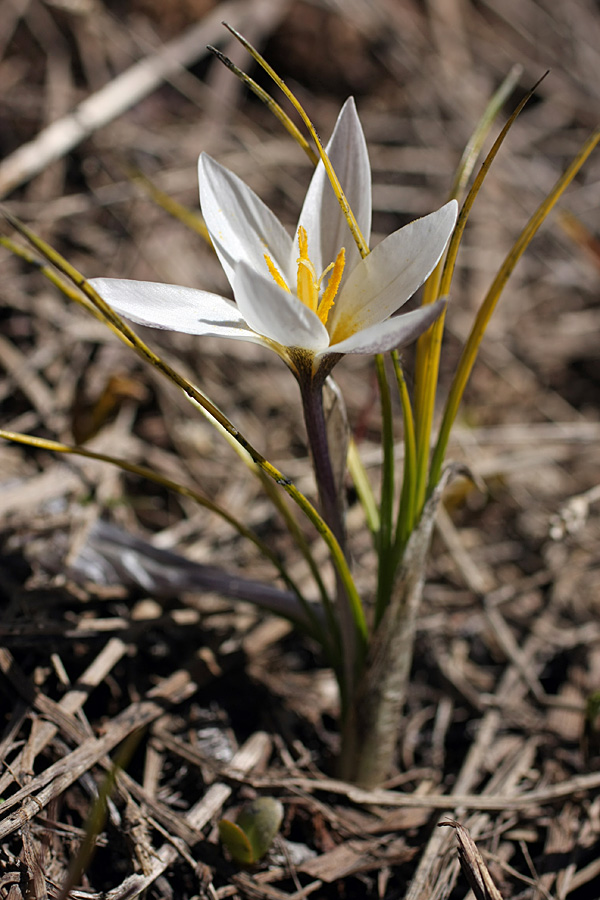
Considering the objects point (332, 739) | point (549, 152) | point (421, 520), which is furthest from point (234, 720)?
point (549, 152)

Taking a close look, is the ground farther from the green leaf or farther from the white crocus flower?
the white crocus flower

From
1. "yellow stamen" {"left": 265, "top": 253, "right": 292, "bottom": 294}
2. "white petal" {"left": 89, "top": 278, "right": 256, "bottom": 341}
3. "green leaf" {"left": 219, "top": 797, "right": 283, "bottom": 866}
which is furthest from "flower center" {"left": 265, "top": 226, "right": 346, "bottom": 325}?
"green leaf" {"left": 219, "top": 797, "right": 283, "bottom": 866}

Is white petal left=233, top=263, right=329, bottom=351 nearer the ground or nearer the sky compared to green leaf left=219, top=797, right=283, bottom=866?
nearer the sky

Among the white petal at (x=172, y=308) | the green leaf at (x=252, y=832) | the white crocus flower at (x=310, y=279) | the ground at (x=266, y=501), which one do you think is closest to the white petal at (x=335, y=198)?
the white crocus flower at (x=310, y=279)

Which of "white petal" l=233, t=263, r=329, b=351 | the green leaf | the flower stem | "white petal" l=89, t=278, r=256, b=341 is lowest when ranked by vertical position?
the green leaf

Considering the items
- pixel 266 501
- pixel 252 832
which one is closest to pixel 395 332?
pixel 252 832

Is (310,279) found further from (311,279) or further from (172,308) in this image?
(172,308)

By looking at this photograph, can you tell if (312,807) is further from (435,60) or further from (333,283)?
(435,60)
